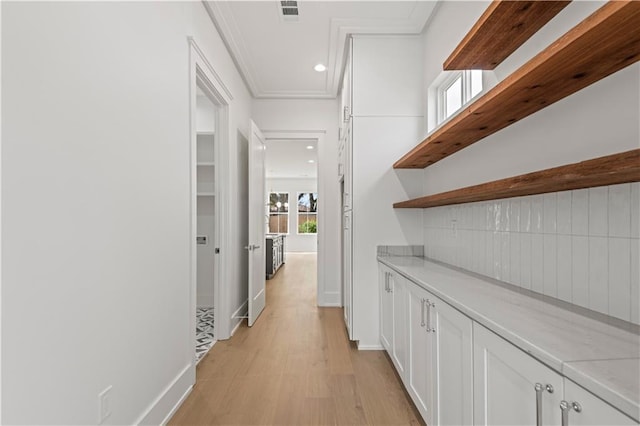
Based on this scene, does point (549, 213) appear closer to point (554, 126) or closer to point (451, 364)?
point (554, 126)

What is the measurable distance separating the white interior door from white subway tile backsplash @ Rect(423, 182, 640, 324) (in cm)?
238

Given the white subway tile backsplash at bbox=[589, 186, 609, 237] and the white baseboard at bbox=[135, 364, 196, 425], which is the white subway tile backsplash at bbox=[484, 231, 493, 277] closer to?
the white subway tile backsplash at bbox=[589, 186, 609, 237]

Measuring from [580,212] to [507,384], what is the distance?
771 millimetres

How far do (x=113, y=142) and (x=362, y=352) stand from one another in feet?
8.32

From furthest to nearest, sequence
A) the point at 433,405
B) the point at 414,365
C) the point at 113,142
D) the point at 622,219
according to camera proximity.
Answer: the point at 414,365, the point at 433,405, the point at 113,142, the point at 622,219

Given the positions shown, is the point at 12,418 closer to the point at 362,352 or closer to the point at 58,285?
the point at 58,285

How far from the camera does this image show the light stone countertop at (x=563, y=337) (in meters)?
0.70

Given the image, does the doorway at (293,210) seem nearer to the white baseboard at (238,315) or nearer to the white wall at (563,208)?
the white baseboard at (238,315)

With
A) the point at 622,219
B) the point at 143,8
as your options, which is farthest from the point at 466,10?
the point at 143,8

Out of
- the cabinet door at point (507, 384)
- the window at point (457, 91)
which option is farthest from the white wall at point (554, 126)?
the cabinet door at point (507, 384)

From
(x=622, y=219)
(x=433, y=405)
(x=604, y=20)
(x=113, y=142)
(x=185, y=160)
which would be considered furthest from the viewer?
(x=185, y=160)

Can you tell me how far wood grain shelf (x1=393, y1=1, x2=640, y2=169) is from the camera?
0.89 m

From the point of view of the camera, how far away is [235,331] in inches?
138

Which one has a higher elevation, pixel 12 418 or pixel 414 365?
pixel 12 418
